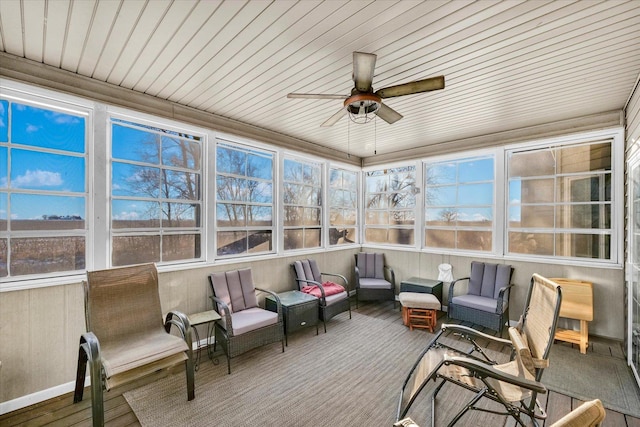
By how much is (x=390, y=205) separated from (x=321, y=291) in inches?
104

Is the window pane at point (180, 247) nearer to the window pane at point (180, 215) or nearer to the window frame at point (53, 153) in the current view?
the window pane at point (180, 215)

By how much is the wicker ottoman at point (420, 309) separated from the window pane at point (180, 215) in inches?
124

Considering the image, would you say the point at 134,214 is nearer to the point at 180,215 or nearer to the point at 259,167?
the point at 180,215

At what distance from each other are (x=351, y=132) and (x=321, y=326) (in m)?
3.04

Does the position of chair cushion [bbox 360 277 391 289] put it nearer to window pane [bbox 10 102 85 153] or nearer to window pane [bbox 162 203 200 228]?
window pane [bbox 162 203 200 228]

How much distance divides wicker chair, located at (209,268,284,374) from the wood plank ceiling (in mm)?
2219

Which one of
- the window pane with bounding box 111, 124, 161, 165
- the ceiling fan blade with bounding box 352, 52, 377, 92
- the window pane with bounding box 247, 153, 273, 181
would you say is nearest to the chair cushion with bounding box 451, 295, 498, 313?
the ceiling fan blade with bounding box 352, 52, 377, 92

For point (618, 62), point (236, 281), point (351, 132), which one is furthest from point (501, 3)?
point (236, 281)

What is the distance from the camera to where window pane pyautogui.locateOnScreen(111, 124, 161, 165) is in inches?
120

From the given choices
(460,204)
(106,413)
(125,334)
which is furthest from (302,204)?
(106,413)

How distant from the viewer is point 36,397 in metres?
2.47

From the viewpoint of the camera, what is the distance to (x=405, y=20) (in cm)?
191

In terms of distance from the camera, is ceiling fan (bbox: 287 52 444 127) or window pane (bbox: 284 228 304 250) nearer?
ceiling fan (bbox: 287 52 444 127)

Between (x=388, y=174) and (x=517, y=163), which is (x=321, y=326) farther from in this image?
(x=517, y=163)
